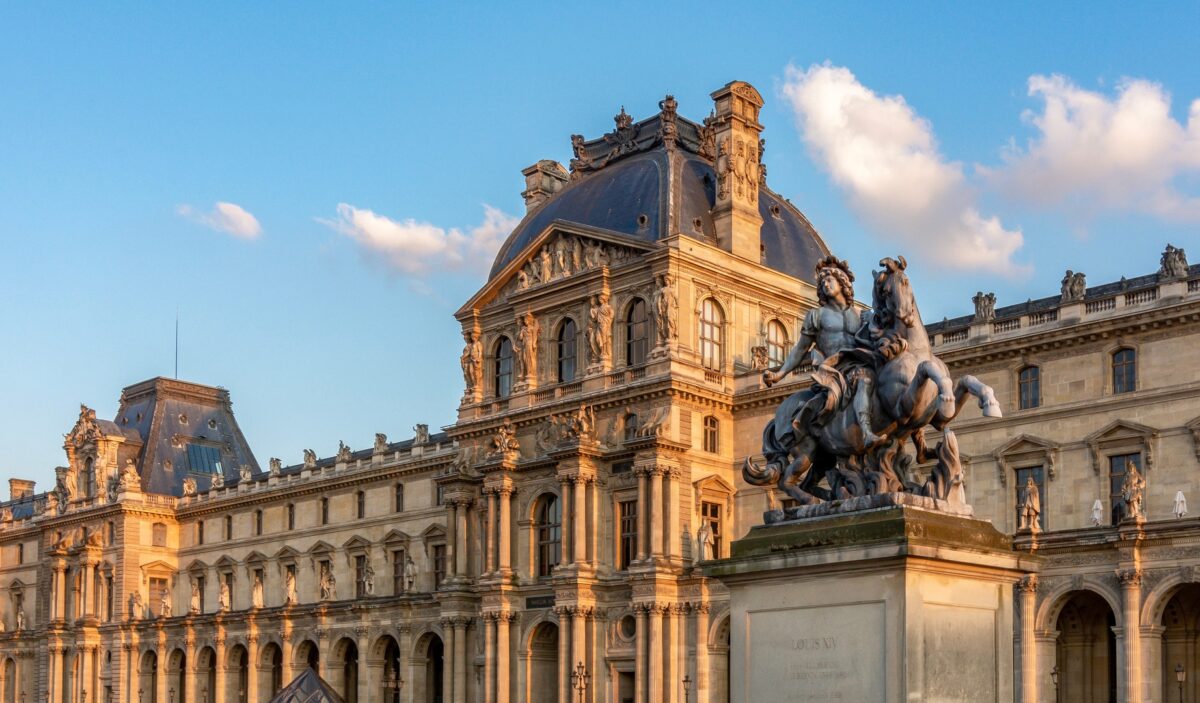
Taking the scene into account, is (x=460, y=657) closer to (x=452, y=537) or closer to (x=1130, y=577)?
(x=452, y=537)

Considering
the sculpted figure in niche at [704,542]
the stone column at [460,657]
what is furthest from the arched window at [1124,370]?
the stone column at [460,657]

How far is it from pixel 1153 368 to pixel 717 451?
61.1ft

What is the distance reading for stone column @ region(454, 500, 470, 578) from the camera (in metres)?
71.0

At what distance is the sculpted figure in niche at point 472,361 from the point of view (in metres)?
72.1

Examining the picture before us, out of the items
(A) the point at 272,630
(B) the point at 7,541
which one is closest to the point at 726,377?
(A) the point at 272,630

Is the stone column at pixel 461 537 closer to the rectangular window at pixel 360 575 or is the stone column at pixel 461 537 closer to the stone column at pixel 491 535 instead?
the stone column at pixel 491 535

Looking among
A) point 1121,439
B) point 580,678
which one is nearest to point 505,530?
point 580,678

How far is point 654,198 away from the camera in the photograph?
6744cm

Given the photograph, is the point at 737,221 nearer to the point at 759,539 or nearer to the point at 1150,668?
the point at 1150,668

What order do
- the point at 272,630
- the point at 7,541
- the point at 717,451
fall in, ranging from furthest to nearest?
the point at 7,541 → the point at 272,630 → the point at 717,451

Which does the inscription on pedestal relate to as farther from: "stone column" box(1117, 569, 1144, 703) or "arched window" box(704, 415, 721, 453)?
"arched window" box(704, 415, 721, 453)

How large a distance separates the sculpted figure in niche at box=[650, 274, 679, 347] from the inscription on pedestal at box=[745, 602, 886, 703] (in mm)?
47865

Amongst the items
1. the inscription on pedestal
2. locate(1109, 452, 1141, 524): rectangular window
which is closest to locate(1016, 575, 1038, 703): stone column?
locate(1109, 452, 1141, 524): rectangular window

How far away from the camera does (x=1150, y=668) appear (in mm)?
47906
